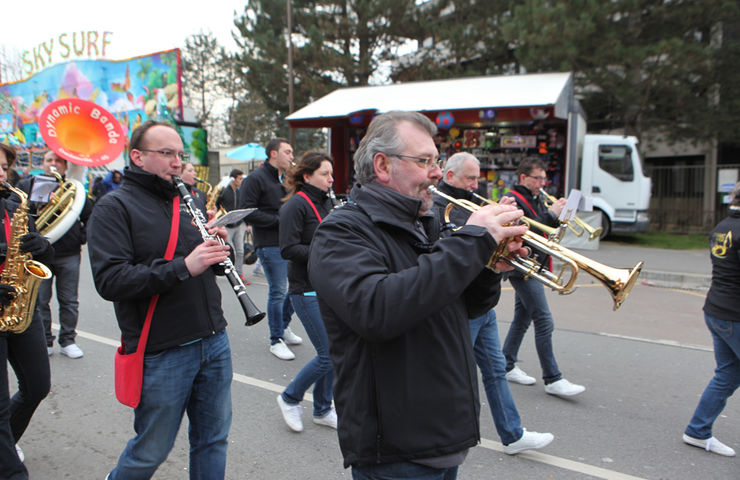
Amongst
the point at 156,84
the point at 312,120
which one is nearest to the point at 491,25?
the point at 312,120

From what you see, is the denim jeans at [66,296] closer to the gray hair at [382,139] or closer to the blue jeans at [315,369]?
the blue jeans at [315,369]

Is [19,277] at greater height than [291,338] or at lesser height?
greater

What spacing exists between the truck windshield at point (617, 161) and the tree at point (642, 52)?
6.40 feet

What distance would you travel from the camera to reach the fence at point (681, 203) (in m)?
15.8

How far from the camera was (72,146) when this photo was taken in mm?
5488

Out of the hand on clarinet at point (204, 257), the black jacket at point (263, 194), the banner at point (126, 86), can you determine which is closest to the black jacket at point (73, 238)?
the black jacket at point (263, 194)

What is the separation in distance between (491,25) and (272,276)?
16305mm

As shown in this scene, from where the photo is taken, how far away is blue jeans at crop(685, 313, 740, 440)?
3.34 m

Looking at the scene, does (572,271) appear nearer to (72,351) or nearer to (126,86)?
(72,351)

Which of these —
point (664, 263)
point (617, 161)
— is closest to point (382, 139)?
point (664, 263)

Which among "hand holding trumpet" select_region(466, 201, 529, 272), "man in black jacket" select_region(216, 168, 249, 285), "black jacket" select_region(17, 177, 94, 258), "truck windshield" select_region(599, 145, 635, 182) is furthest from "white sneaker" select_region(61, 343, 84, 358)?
"truck windshield" select_region(599, 145, 635, 182)

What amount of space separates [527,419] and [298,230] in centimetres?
217

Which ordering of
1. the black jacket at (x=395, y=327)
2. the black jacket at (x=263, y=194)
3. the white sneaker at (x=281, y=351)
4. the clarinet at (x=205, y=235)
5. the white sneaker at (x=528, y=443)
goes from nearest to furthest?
the black jacket at (x=395, y=327) → the clarinet at (x=205, y=235) → the white sneaker at (x=528, y=443) → the white sneaker at (x=281, y=351) → the black jacket at (x=263, y=194)

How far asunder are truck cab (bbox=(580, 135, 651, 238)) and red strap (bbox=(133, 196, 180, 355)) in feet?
40.7
